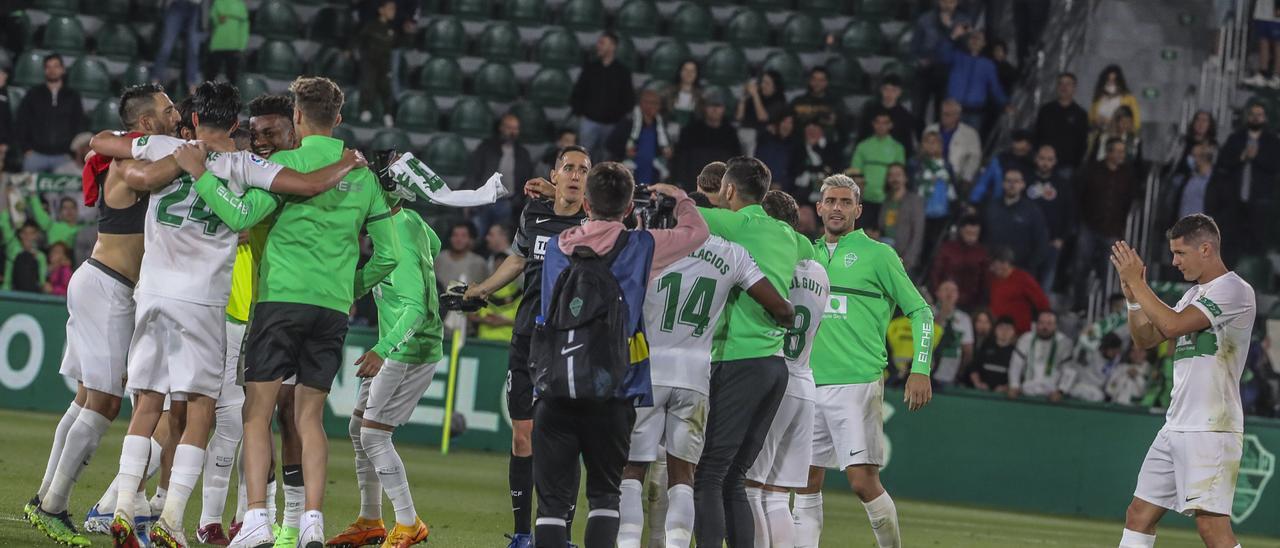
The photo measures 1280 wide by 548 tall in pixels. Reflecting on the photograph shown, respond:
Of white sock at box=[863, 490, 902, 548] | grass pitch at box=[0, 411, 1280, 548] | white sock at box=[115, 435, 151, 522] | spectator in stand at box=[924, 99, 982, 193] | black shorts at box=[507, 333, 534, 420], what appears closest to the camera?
white sock at box=[115, 435, 151, 522]

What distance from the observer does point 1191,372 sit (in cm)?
891

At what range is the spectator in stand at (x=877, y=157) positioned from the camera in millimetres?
19094

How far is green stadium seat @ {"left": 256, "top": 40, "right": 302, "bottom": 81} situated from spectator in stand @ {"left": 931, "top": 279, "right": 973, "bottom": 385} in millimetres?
9722

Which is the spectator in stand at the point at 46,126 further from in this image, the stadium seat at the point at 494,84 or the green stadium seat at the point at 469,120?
the stadium seat at the point at 494,84

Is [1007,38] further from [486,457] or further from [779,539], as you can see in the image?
[779,539]

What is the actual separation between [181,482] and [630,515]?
2.17 m

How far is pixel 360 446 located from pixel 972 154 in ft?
40.3

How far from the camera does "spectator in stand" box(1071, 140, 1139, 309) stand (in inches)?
747

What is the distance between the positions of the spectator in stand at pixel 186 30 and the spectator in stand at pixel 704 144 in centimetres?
643

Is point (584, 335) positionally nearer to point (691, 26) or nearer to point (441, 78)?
point (441, 78)

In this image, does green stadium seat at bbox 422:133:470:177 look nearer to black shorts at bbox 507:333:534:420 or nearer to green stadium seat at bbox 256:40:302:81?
green stadium seat at bbox 256:40:302:81

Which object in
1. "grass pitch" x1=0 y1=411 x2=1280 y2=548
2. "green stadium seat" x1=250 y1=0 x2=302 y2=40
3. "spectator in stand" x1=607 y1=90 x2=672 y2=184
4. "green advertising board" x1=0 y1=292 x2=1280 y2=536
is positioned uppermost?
"green stadium seat" x1=250 y1=0 x2=302 y2=40

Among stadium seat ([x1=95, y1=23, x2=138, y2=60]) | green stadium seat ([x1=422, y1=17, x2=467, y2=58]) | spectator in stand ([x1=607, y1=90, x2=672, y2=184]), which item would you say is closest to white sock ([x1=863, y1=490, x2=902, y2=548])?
spectator in stand ([x1=607, y1=90, x2=672, y2=184])

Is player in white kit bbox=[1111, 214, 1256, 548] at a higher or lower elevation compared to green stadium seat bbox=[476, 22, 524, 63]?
lower
